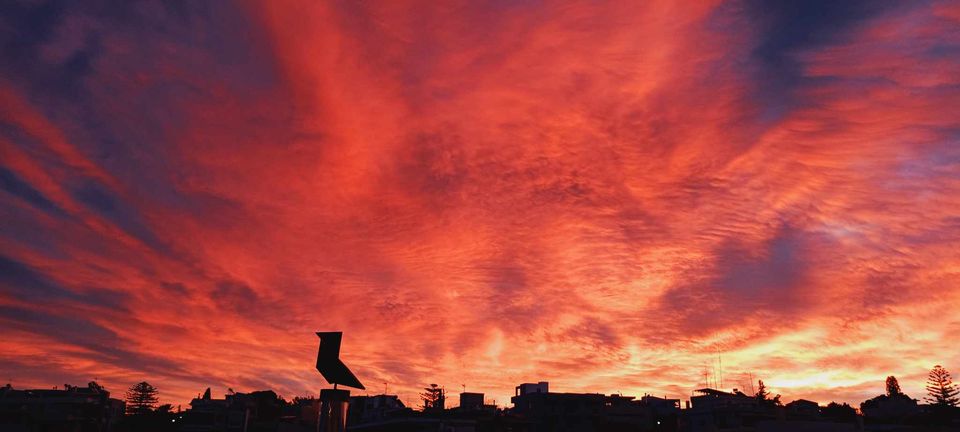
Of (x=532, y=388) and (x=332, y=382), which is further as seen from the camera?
(x=532, y=388)

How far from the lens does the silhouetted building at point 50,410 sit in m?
84.4

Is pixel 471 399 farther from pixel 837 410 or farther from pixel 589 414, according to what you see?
pixel 837 410

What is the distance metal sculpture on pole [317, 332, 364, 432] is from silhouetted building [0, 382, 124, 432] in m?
90.7

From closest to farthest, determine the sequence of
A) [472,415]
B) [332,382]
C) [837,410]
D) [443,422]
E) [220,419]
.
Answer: [332,382]
[443,422]
[472,415]
[220,419]
[837,410]

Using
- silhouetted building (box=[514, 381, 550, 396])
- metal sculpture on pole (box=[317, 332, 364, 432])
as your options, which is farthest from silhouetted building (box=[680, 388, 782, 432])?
metal sculpture on pole (box=[317, 332, 364, 432])

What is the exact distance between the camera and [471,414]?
8369cm

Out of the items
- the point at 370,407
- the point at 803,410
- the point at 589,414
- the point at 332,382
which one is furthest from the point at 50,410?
the point at 803,410

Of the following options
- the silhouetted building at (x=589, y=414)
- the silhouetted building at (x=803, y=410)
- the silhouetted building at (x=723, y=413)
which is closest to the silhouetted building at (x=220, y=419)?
the silhouetted building at (x=589, y=414)

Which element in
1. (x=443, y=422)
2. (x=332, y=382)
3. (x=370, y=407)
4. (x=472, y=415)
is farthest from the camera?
(x=370, y=407)

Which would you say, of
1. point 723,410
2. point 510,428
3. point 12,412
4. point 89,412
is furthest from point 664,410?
point 12,412

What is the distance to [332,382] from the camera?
52.1 feet

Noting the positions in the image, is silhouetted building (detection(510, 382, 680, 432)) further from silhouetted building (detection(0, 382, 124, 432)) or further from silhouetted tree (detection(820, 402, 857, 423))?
silhouetted building (detection(0, 382, 124, 432))

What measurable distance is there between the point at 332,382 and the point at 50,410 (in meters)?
93.0

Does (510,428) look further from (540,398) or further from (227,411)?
(227,411)
